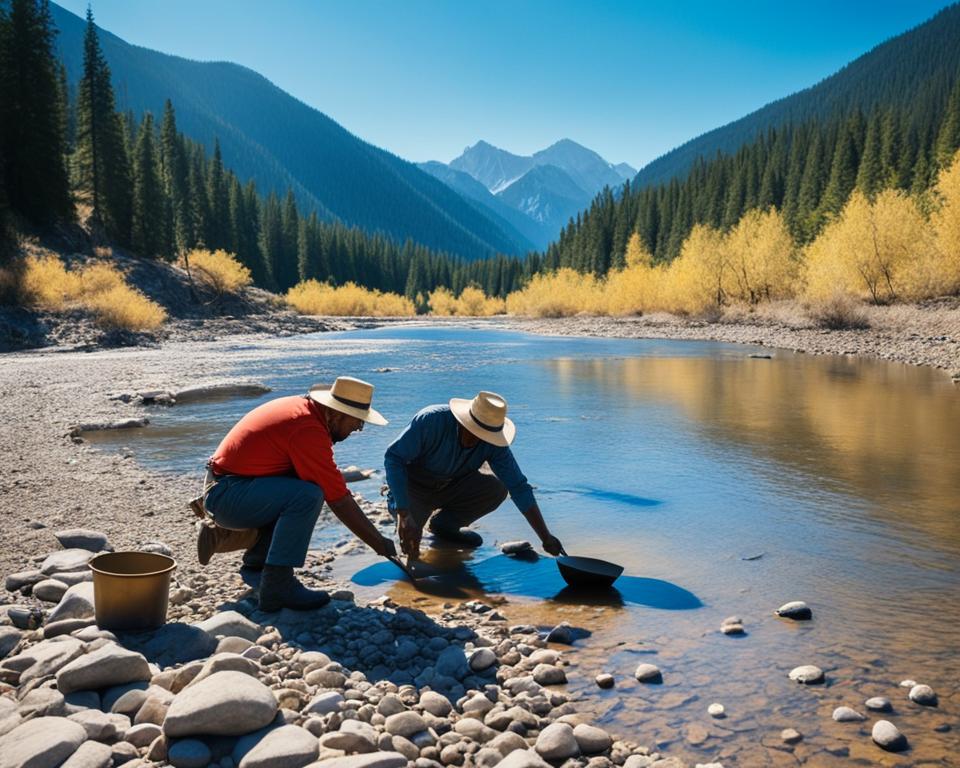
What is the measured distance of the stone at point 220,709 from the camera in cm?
313

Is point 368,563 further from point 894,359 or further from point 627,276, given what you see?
point 627,276

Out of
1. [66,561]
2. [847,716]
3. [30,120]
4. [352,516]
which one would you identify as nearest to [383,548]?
[352,516]

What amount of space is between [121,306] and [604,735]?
34.8 metres

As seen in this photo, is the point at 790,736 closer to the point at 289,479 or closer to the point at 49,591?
the point at 289,479

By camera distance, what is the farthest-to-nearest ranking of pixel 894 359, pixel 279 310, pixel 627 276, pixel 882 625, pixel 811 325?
1. pixel 627 276
2. pixel 279 310
3. pixel 811 325
4. pixel 894 359
5. pixel 882 625

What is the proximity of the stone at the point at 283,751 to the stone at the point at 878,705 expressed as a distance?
299cm

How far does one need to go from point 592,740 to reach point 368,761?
120 centimetres

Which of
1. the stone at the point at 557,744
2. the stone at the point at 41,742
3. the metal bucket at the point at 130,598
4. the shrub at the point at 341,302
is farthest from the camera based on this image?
the shrub at the point at 341,302

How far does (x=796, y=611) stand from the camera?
522cm

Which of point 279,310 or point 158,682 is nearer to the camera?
point 158,682

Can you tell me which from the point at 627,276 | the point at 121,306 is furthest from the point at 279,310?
the point at 627,276

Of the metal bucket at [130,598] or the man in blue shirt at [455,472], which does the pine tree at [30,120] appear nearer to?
the man in blue shirt at [455,472]

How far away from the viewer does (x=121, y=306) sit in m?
33.3

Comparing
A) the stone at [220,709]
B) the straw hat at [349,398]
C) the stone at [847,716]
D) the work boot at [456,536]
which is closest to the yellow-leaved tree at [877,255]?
the work boot at [456,536]
